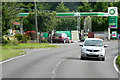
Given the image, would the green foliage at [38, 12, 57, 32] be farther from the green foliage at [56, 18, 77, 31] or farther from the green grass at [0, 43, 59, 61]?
the green foliage at [56, 18, 77, 31]

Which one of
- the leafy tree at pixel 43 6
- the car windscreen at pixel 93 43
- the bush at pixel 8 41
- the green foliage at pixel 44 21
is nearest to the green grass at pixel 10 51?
the bush at pixel 8 41

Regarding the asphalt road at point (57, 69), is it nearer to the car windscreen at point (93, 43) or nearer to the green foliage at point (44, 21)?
the car windscreen at point (93, 43)

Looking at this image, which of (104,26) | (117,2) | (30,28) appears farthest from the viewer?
(117,2)

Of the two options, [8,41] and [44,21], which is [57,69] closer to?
[8,41]

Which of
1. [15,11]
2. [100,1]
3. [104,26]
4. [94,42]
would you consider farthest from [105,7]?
[94,42]

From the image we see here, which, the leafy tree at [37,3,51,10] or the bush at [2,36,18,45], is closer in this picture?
the bush at [2,36,18,45]

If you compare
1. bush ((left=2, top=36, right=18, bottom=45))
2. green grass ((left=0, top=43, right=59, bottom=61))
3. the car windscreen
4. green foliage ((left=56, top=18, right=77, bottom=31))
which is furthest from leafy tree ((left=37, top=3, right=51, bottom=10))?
the car windscreen

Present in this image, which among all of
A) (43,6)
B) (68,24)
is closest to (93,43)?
(68,24)

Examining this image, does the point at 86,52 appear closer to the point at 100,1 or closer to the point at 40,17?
the point at 40,17

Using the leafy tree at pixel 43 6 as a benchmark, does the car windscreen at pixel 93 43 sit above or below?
below

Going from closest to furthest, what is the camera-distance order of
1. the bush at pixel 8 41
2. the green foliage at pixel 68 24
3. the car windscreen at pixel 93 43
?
the car windscreen at pixel 93 43 < the bush at pixel 8 41 < the green foliage at pixel 68 24

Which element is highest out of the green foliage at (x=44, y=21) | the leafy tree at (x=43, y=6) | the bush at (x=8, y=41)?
the leafy tree at (x=43, y=6)

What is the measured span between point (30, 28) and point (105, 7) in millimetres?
27191

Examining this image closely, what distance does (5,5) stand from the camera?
38.2m
